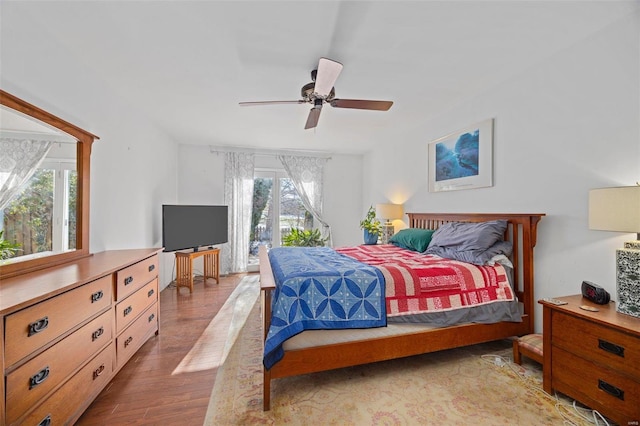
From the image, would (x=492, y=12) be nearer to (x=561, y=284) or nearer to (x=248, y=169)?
(x=561, y=284)

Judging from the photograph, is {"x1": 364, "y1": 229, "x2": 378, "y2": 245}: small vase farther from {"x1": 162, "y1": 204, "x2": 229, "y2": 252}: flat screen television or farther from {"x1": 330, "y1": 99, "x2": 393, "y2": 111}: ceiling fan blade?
{"x1": 162, "y1": 204, "x2": 229, "y2": 252}: flat screen television

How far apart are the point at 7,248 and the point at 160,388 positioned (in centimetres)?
130

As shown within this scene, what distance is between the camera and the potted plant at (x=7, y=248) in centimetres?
153

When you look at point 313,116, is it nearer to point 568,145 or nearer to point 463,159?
point 463,159

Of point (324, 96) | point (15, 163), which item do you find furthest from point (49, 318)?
point (324, 96)

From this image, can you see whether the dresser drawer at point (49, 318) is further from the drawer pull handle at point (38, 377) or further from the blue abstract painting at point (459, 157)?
the blue abstract painting at point (459, 157)

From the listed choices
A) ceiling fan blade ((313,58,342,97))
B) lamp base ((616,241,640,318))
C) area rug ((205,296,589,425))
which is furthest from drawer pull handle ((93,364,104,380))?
lamp base ((616,241,640,318))

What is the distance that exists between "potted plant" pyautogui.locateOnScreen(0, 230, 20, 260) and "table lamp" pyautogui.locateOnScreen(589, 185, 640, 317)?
357 cm

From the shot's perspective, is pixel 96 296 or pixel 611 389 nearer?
pixel 611 389

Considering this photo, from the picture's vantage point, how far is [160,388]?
188 centimetres

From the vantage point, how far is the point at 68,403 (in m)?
1.43

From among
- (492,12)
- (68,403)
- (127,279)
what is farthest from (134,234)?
(492,12)

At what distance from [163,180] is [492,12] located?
440 centimetres

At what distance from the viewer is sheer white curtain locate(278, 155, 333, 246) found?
17.6 ft
